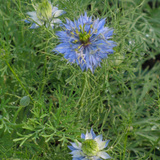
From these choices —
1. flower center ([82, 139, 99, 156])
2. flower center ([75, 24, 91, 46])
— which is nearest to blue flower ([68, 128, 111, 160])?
flower center ([82, 139, 99, 156])

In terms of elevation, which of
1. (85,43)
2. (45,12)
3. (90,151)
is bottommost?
(90,151)

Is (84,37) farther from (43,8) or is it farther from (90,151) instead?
(90,151)

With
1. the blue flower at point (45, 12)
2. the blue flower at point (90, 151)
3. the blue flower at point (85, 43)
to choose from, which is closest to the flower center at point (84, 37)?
the blue flower at point (85, 43)

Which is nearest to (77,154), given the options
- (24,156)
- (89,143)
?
(89,143)

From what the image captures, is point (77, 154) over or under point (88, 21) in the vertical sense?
under

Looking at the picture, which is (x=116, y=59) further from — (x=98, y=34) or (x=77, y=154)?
(x=77, y=154)

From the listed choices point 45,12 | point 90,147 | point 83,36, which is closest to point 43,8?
point 45,12

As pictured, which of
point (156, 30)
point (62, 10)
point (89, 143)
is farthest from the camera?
point (156, 30)
